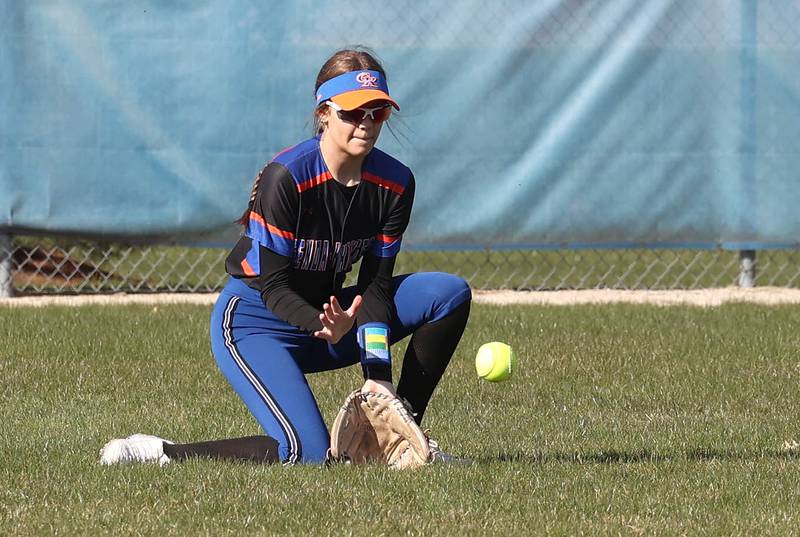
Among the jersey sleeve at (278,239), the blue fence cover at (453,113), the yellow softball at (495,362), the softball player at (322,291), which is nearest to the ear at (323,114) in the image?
the softball player at (322,291)

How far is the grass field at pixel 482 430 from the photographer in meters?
4.74

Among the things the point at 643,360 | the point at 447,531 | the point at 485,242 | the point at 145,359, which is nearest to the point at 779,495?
the point at 447,531

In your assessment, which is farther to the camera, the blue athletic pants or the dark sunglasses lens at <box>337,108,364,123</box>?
the blue athletic pants

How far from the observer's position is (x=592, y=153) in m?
10.3

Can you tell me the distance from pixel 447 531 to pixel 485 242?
5.79 metres

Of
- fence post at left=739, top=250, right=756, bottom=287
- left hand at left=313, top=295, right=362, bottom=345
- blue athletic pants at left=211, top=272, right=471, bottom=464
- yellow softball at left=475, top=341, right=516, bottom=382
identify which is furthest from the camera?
fence post at left=739, top=250, right=756, bottom=287

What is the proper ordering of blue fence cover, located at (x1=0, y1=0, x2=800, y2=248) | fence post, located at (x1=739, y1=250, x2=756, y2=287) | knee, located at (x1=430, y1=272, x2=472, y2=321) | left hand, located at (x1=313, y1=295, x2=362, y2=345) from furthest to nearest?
fence post, located at (x1=739, y1=250, x2=756, y2=287) < blue fence cover, located at (x1=0, y1=0, x2=800, y2=248) < knee, located at (x1=430, y1=272, x2=472, y2=321) < left hand, located at (x1=313, y1=295, x2=362, y2=345)

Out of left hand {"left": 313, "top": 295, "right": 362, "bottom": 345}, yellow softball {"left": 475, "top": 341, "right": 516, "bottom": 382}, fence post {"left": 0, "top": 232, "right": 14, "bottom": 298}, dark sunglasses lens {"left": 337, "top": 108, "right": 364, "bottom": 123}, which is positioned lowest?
fence post {"left": 0, "top": 232, "right": 14, "bottom": 298}

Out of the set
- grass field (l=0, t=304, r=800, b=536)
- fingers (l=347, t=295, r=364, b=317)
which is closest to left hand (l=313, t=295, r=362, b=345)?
fingers (l=347, t=295, r=364, b=317)

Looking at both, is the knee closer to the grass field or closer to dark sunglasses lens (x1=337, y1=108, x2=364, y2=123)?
the grass field

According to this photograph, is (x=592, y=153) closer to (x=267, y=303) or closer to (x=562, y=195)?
(x=562, y=195)

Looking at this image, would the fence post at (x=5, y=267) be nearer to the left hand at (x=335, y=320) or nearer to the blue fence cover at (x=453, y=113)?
the blue fence cover at (x=453, y=113)

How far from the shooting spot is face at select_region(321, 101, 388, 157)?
5.34 m

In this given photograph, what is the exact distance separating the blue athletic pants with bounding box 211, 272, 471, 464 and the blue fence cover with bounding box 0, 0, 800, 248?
4.26 metres
